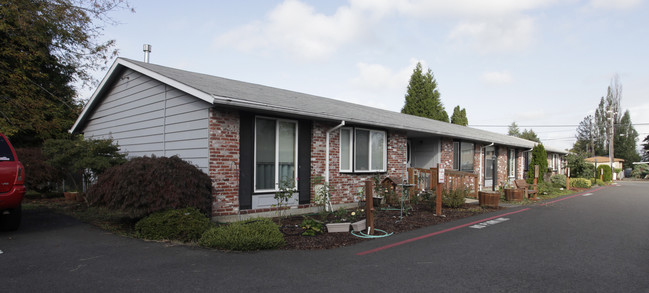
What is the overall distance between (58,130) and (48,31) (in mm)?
4181

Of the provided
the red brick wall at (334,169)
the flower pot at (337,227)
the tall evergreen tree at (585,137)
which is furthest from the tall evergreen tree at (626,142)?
the flower pot at (337,227)

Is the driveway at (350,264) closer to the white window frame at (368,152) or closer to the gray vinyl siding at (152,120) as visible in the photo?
the gray vinyl siding at (152,120)

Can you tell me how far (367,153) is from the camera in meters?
11.9

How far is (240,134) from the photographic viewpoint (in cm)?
848

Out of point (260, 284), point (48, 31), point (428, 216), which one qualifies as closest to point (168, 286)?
point (260, 284)

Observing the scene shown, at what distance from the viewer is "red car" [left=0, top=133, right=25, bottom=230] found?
249 inches

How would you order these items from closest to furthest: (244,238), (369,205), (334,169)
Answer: (244,238) → (369,205) → (334,169)

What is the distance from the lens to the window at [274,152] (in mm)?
8883

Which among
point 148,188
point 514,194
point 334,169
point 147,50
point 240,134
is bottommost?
point 514,194

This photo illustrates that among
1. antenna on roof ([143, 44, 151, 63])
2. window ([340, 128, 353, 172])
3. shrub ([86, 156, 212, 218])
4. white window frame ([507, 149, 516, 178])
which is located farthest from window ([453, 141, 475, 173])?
antenna on roof ([143, 44, 151, 63])

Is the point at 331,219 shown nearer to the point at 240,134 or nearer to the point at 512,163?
the point at 240,134

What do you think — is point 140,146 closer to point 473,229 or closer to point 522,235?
point 473,229

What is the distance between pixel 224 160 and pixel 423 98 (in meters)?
35.4

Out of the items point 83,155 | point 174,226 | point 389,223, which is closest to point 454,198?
point 389,223
